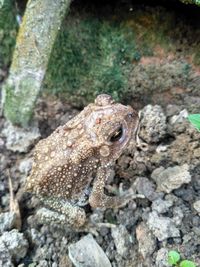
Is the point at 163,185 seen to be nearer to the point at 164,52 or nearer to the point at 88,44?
the point at 164,52

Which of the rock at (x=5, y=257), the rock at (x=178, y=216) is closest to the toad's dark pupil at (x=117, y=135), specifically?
the rock at (x=178, y=216)

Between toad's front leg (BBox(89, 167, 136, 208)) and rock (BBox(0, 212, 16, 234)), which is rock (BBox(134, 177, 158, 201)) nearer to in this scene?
toad's front leg (BBox(89, 167, 136, 208))

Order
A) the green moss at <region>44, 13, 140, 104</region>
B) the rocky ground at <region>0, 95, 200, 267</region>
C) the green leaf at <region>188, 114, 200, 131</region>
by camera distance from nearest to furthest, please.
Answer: the green leaf at <region>188, 114, 200, 131</region> → the rocky ground at <region>0, 95, 200, 267</region> → the green moss at <region>44, 13, 140, 104</region>

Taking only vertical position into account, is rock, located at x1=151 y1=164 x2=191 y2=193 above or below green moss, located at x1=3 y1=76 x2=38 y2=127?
below

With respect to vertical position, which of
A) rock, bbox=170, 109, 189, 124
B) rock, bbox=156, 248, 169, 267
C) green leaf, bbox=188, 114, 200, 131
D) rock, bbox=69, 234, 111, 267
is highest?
green leaf, bbox=188, 114, 200, 131

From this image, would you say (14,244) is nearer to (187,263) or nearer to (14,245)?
(14,245)

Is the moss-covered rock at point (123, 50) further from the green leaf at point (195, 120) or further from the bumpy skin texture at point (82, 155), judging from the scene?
the green leaf at point (195, 120)

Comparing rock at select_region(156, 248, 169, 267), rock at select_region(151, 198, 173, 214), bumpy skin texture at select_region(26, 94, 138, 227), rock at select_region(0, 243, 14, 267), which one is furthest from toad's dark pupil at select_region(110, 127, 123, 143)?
rock at select_region(0, 243, 14, 267)
